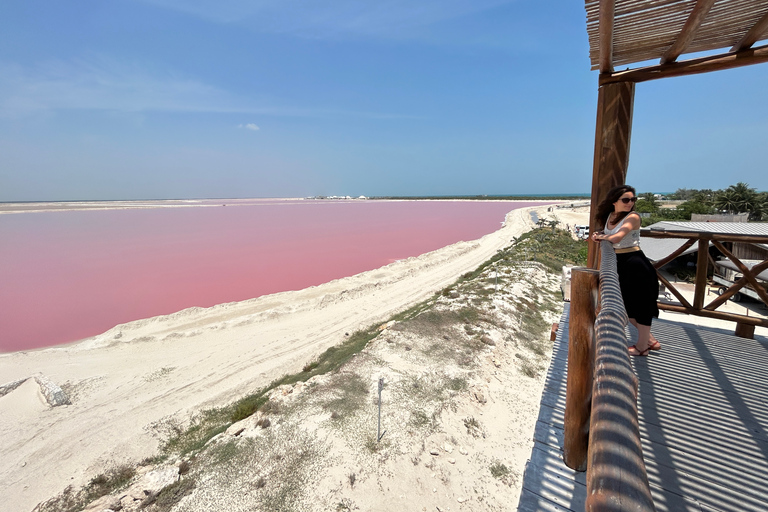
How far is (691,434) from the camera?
102 inches

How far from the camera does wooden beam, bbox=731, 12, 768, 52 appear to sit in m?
2.60

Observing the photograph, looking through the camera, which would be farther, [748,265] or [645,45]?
[748,265]

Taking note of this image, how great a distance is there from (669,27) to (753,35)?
2.29ft

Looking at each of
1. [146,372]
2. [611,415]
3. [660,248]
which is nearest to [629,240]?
[611,415]

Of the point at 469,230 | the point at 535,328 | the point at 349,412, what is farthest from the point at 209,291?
the point at 469,230

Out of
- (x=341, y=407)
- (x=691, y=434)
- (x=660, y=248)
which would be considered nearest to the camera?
(x=691, y=434)

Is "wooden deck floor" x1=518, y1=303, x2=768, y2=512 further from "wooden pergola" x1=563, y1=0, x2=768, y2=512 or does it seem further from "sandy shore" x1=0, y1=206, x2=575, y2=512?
"sandy shore" x1=0, y1=206, x2=575, y2=512

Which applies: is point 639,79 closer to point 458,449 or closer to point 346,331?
point 458,449

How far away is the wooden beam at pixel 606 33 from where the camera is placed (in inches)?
95.0

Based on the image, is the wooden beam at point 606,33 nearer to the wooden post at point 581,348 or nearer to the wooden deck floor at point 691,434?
the wooden post at point 581,348

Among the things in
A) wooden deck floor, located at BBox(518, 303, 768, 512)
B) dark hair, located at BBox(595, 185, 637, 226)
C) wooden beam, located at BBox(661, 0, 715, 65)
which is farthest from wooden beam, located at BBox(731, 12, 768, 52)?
wooden deck floor, located at BBox(518, 303, 768, 512)

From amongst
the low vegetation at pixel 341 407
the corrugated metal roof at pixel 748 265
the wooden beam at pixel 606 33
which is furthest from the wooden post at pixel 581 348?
the corrugated metal roof at pixel 748 265

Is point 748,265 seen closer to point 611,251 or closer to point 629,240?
point 629,240

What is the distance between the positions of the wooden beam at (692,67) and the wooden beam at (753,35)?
5cm
